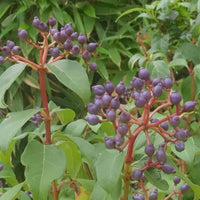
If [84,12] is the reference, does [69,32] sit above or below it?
above

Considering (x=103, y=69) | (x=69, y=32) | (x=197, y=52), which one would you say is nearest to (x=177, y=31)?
(x=197, y=52)

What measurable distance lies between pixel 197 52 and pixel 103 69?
914 millimetres

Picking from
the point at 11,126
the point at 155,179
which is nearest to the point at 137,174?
the point at 155,179

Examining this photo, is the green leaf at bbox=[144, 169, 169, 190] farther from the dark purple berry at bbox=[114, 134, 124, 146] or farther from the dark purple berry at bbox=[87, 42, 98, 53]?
the dark purple berry at bbox=[87, 42, 98, 53]

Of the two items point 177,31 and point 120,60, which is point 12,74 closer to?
point 177,31

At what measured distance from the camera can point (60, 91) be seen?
6.40 ft

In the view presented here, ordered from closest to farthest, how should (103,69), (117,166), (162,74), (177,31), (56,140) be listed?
(117,166), (56,140), (162,74), (177,31), (103,69)


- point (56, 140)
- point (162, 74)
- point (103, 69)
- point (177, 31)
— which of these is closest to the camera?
point (56, 140)

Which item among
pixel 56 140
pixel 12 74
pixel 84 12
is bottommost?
pixel 84 12

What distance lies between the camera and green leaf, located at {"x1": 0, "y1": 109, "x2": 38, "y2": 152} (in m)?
0.46

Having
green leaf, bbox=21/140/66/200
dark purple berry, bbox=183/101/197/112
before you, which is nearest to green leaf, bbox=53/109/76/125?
green leaf, bbox=21/140/66/200

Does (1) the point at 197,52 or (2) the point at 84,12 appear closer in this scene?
(1) the point at 197,52

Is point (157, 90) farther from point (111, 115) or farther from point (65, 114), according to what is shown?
point (65, 114)

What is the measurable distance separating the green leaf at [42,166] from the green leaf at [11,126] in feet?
0.10
